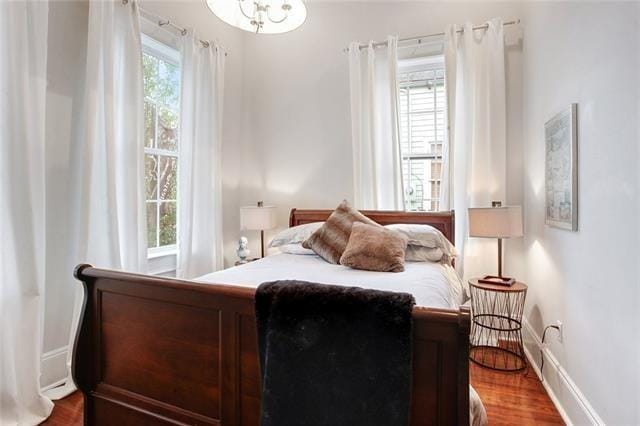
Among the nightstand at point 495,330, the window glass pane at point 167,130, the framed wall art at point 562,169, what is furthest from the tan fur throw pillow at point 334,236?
the window glass pane at point 167,130

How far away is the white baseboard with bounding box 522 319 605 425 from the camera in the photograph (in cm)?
168

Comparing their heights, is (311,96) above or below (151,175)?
above

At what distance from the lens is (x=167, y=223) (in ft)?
10.4

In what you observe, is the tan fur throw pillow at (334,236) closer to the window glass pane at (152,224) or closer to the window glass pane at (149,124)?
the window glass pane at (152,224)

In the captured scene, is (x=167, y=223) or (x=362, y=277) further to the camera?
(x=167, y=223)

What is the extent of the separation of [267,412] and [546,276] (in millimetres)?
2157

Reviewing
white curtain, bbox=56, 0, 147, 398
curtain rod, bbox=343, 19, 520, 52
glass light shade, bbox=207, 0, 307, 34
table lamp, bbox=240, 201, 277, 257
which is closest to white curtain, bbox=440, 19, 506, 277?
curtain rod, bbox=343, 19, 520, 52

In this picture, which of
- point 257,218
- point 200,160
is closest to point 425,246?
point 257,218

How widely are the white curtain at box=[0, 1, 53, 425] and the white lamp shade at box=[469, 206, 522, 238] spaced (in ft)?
9.38

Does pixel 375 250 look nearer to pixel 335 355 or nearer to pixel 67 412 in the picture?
pixel 335 355

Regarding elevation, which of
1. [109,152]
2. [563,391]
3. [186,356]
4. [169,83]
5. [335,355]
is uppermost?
[169,83]

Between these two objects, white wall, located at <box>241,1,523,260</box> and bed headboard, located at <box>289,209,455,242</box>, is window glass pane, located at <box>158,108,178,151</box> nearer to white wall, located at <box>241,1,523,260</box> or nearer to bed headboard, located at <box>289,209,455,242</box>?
white wall, located at <box>241,1,523,260</box>

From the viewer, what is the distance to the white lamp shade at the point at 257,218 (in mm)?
3365

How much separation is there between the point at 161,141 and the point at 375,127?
6.41ft
